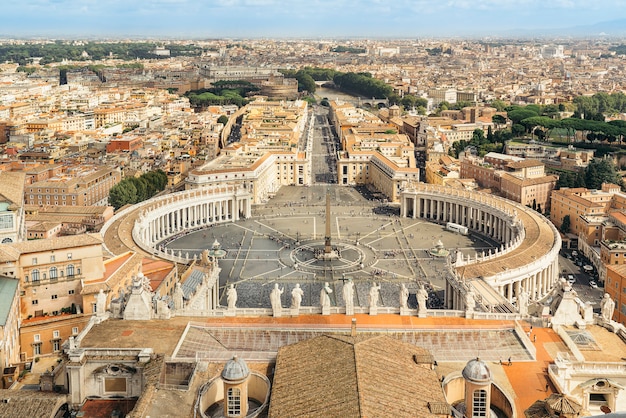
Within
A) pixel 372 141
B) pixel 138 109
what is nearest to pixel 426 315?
pixel 372 141

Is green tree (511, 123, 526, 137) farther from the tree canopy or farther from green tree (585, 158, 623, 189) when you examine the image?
the tree canopy

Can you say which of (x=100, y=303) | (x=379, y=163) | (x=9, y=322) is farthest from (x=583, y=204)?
(x=9, y=322)

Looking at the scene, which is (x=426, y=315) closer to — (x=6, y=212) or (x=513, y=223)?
(x=6, y=212)

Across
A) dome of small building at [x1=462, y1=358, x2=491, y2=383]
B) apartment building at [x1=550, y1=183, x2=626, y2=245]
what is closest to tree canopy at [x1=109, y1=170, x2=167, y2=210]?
apartment building at [x1=550, y1=183, x2=626, y2=245]

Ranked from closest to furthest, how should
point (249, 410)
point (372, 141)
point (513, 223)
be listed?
point (249, 410) < point (513, 223) < point (372, 141)

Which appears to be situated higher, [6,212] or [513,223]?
[6,212]

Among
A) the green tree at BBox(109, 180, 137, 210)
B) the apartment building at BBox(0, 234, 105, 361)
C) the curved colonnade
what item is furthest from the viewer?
the green tree at BBox(109, 180, 137, 210)

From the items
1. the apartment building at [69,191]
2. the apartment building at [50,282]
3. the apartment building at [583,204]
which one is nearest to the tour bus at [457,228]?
the apartment building at [583,204]
